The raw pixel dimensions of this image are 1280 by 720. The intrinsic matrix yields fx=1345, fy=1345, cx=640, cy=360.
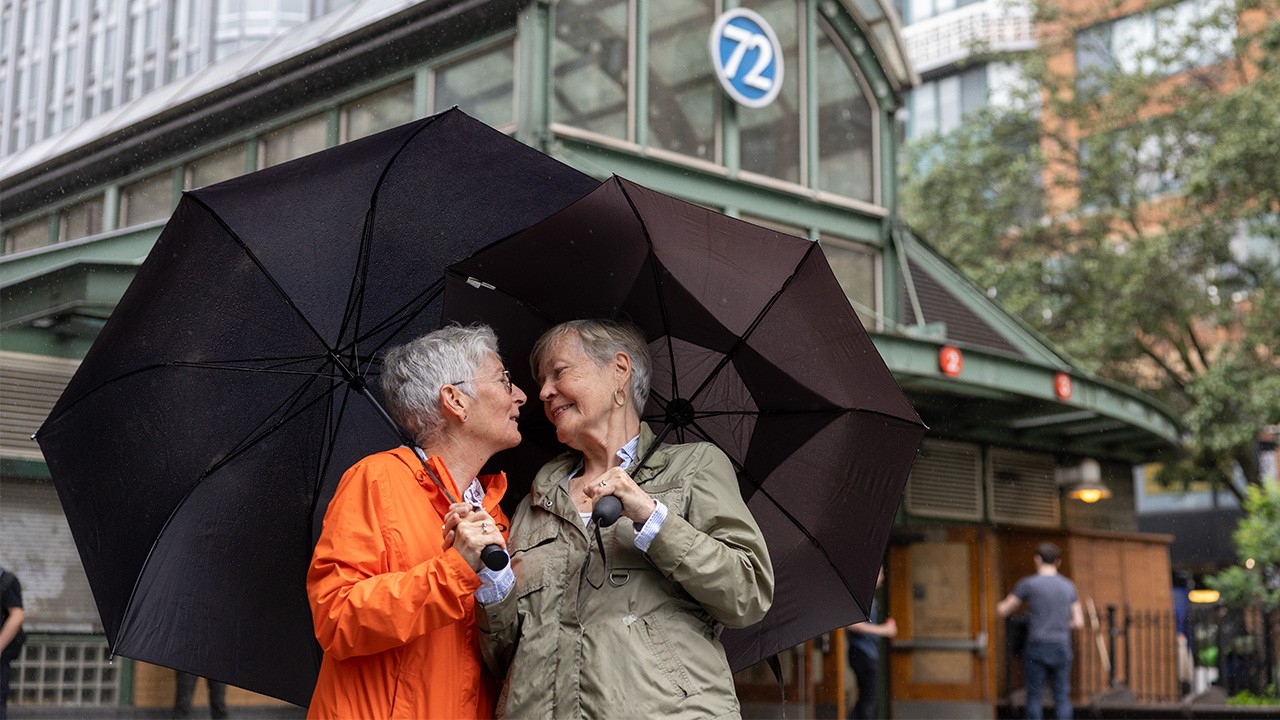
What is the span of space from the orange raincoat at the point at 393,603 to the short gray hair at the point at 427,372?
141 millimetres

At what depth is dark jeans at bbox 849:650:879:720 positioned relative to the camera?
12234mm

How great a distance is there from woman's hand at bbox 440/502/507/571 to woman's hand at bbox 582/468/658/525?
0.90 ft

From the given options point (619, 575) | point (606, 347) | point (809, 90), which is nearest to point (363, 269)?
point (606, 347)

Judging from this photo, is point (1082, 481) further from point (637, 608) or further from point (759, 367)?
point (637, 608)

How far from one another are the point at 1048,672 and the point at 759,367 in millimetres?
8841

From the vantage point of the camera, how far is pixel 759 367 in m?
3.99

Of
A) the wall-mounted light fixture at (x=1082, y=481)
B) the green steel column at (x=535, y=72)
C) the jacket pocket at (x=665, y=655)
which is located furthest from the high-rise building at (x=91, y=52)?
the wall-mounted light fixture at (x=1082, y=481)

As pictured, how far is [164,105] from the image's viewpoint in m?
9.25

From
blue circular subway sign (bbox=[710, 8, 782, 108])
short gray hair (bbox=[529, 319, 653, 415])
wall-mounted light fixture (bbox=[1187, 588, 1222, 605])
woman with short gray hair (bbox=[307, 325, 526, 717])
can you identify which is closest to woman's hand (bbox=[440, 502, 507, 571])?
woman with short gray hair (bbox=[307, 325, 526, 717])

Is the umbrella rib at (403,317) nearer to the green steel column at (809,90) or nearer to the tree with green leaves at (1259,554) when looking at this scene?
the green steel column at (809,90)

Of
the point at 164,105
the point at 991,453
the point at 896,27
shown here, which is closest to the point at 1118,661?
the point at 991,453

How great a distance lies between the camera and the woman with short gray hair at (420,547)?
10.1 feet

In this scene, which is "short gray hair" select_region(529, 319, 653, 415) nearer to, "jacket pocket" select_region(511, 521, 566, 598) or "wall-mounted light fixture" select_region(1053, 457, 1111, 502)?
"jacket pocket" select_region(511, 521, 566, 598)

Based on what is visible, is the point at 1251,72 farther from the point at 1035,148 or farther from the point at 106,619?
the point at 106,619
